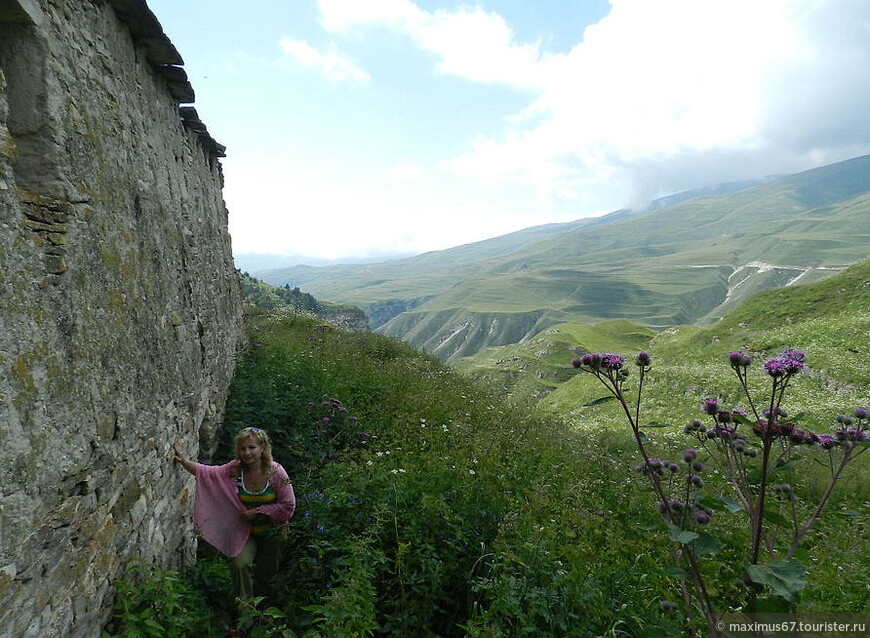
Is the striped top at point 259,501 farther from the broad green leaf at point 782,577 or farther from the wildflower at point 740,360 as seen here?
the wildflower at point 740,360

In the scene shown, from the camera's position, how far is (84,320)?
3.30 meters

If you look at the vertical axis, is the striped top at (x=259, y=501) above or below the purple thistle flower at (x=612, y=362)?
below

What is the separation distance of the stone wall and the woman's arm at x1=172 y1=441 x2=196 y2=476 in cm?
10

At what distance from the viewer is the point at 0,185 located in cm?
256

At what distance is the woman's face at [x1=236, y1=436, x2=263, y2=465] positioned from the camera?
180 inches

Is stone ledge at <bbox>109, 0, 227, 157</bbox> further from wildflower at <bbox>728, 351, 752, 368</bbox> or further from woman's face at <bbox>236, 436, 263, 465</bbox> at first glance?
wildflower at <bbox>728, 351, 752, 368</bbox>

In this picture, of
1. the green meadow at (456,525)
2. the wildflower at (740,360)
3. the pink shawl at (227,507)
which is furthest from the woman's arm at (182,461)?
the wildflower at (740,360)

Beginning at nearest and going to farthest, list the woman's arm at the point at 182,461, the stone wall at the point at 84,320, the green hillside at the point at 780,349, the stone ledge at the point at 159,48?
the stone wall at the point at 84,320 → the stone ledge at the point at 159,48 → the woman's arm at the point at 182,461 → the green hillside at the point at 780,349

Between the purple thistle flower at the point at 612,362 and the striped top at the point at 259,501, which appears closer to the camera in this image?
the purple thistle flower at the point at 612,362

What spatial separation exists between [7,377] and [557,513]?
5.75 meters

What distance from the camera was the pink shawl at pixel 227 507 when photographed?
468cm

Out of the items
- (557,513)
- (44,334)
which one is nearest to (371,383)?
(557,513)

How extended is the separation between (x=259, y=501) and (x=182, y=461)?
0.99m

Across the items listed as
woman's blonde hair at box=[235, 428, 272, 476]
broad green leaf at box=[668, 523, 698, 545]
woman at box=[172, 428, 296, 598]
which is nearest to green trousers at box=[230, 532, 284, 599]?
woman at box=[172, 428, 296, 598]
